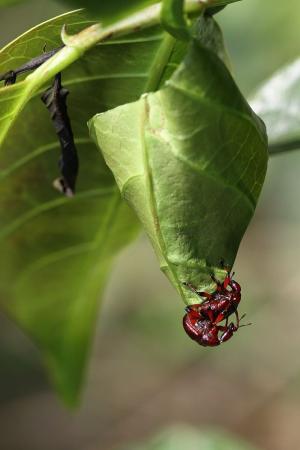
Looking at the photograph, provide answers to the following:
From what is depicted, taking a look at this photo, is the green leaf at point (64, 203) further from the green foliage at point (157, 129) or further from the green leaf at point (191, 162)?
the green leaf at point (191, 162)

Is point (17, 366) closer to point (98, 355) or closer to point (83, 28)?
point (98, 355)

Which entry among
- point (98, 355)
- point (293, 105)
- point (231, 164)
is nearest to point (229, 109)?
point (231, 164)

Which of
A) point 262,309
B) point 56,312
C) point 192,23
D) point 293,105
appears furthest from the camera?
point 262,309

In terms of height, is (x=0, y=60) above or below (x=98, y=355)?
above

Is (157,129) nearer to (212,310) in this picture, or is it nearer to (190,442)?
(212,310)

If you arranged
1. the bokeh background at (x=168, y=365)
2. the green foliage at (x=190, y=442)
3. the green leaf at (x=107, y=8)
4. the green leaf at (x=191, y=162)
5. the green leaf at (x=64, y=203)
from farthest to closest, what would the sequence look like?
1. the bokeh background at (x=168, y=365)
2. the green foliage at (x=190, y=442)
3. the green leaf at (x=64, y=203)
4. the green leaf at (x=191, y=162)
5. the green leaf at (x=107, y=8)

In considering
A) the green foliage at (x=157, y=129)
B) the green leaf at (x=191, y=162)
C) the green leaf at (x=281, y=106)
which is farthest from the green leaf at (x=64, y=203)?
the green leaf at (x=281, y=106)
